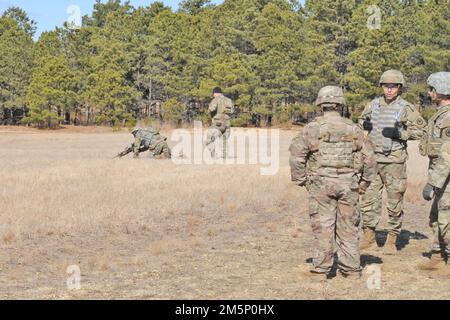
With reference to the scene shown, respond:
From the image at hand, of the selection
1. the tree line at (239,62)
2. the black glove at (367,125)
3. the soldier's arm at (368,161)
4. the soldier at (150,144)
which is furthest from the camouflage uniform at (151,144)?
the tree line at (239,62)

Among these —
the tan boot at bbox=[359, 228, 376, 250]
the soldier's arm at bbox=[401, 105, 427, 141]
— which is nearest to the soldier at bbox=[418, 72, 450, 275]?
the soldier's arm at bbox=[401, 105, 427, 141]

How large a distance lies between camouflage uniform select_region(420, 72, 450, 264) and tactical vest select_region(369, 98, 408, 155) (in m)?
0.94

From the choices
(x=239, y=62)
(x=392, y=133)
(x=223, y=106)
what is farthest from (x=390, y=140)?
(x=239, y=62)

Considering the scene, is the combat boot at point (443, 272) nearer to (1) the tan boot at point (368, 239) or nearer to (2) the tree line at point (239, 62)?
(1) the tan boot at point (368, 239)

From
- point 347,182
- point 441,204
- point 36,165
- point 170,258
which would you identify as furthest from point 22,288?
point 36,165

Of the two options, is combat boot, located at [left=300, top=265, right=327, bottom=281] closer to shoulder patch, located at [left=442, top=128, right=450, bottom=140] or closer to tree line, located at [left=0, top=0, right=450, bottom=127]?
shoulder patch, located at [left=442, top=128, right=450, bottom=140]

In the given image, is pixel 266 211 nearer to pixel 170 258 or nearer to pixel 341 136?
pixel 170 258

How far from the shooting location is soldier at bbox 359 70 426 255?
820 centimetres

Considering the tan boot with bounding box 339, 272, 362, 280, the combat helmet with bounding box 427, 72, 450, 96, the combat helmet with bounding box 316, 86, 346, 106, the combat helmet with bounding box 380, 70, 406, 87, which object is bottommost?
the tan boot with bounding box 339, 272, 362, 280

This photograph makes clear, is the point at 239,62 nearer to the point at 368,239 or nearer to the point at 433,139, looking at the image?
the point at 368,239

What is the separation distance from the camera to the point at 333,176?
21.4 ft

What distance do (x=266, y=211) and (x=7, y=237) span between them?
5.04 metres

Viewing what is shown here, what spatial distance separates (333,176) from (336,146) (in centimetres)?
33

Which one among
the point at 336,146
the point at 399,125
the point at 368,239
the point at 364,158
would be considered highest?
the point at 399,125
